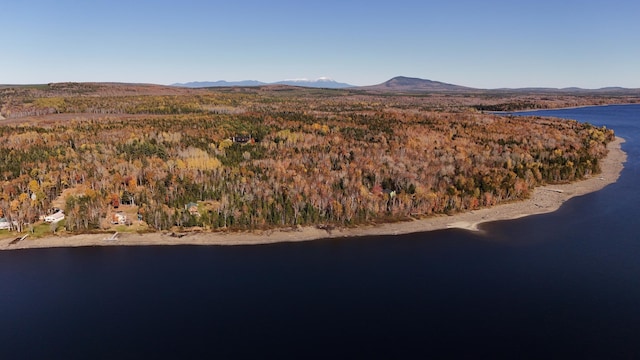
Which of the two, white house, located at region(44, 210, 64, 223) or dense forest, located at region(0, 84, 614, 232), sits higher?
dense forest, located at region(0, 84, 614, 232)

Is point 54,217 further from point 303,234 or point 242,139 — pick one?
point 242,139

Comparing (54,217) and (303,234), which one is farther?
(54,217)

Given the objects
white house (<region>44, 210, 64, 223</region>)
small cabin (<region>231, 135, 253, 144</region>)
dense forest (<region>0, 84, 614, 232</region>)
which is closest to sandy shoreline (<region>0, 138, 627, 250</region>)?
dense forest (<region>0, 84, 614, 232</region>)

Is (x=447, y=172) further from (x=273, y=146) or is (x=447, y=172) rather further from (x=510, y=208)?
(x=273, y=146)

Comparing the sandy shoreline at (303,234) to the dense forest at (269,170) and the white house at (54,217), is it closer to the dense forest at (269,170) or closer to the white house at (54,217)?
the dense forest at (269,170)

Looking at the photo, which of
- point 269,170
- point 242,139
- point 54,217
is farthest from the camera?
point 242,139

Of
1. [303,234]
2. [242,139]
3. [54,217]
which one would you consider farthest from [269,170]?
[242,139]

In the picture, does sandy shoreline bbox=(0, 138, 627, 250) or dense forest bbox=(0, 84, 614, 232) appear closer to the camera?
sandy shoreline bbox=(0, 138, 627, 250)

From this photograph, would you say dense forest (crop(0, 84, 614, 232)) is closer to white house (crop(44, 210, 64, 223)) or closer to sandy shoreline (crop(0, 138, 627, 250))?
white house (crop(44, 210, 64, 223))

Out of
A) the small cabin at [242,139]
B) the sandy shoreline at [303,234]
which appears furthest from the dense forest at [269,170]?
the sandy shoreline at [303,234]
